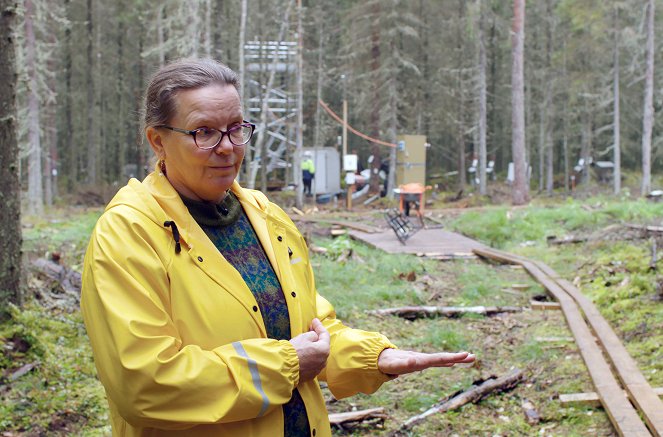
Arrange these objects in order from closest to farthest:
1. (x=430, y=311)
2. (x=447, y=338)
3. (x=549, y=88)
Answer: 1. (x=447, y=338)
2. (x=430, y=311)
3. (x=549, y=88)

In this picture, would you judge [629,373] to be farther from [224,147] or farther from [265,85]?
[265,85]

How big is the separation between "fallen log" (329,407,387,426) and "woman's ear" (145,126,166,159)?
3423mm

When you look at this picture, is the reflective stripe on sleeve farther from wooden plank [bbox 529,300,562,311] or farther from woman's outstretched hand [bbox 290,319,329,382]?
wooden plank [bbox 529,300,562,311]

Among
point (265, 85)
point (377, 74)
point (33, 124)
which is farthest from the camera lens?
point (377, 74)

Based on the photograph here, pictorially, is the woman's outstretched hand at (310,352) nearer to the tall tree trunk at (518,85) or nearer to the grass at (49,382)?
the grass at (49,382)

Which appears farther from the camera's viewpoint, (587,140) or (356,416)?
(587,140)

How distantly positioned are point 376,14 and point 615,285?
2342cm

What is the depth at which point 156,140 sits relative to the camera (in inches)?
95.1

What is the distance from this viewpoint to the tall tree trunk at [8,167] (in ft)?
19.6

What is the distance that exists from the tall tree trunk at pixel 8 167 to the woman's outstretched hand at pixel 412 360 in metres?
4.55

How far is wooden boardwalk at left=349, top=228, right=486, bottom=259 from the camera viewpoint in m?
14.6

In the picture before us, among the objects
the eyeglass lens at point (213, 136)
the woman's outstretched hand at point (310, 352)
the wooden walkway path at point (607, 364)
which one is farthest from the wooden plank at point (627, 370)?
the eyeglass lens at point (213, 136)

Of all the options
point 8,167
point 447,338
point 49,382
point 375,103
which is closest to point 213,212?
point 49,382

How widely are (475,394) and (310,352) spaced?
3.91 metres
